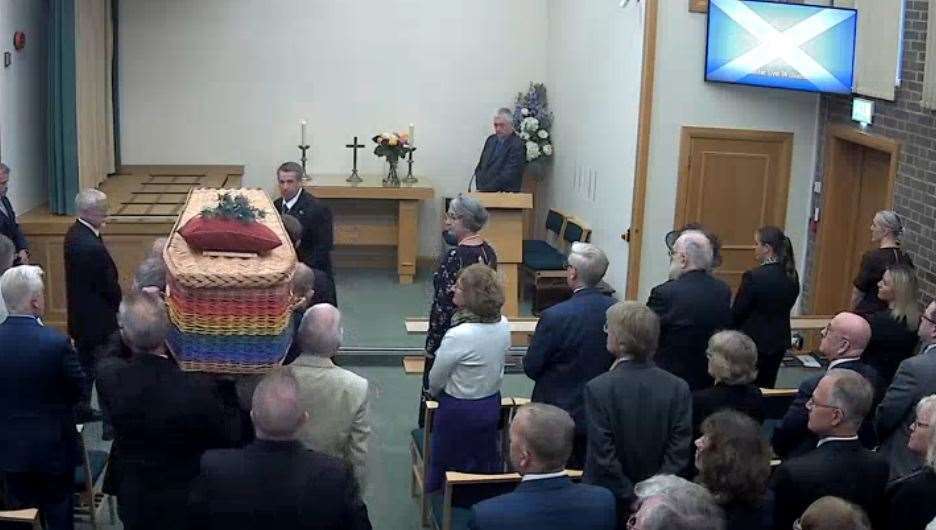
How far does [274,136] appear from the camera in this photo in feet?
39.3

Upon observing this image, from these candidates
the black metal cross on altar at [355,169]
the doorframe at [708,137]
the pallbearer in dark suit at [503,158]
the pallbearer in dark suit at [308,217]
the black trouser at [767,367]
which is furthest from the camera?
the black metal cross on altar at [355,169]

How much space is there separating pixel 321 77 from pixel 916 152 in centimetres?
663

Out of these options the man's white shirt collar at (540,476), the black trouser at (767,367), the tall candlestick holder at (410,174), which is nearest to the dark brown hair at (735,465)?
the man's white shirt collar at (540,476)

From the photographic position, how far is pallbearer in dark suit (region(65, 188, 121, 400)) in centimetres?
667

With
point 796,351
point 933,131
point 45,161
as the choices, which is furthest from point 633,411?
point 45,161

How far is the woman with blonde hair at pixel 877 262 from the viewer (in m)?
6.25

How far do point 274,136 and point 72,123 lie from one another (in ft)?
10.0

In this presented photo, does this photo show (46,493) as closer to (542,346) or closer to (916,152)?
(542,346)

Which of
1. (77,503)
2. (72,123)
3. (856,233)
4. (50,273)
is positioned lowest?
(77,503)

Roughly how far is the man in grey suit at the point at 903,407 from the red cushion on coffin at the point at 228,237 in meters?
2.82

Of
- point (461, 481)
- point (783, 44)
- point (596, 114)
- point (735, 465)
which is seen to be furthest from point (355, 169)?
point (735, 465)

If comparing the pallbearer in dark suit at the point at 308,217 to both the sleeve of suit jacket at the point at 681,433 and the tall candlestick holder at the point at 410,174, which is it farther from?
the tall candlestick holder at the point at 410,174

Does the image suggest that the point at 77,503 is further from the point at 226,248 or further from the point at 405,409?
the point at 405,409

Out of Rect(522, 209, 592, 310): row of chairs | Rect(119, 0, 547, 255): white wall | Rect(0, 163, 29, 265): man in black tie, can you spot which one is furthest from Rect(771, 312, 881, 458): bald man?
Rect(119, 0, 547, 255): white wall
